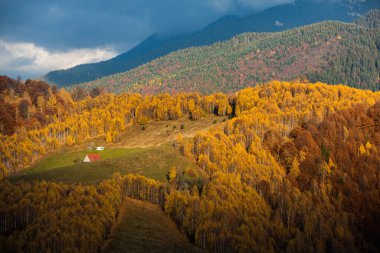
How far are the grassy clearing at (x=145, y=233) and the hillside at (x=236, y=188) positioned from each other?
0.45 meters

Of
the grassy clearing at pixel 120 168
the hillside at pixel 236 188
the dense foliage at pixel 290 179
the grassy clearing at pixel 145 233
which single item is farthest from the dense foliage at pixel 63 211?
the dense foliage at pixel 290 179

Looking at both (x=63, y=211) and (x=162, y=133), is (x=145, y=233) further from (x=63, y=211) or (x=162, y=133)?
(x=162, y=133)

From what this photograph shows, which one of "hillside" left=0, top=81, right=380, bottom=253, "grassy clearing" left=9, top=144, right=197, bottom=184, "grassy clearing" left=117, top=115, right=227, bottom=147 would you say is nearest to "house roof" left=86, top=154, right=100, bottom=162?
"grassy clearing" left=9, top=144, right=197, bottom=184

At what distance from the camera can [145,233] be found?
275 ft

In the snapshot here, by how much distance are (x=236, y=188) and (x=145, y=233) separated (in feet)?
127

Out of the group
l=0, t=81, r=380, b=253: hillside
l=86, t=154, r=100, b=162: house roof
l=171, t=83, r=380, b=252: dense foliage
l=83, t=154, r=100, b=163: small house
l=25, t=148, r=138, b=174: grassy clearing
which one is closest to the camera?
l=0, t=81, r=380, b=253: hillside

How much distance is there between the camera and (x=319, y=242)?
96.1 meters

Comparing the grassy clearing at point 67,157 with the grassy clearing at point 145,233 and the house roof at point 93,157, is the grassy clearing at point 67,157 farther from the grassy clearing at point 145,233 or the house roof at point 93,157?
the grassy clearing at point 145,233

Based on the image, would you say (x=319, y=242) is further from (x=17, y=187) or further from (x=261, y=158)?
(x=17, y=187)

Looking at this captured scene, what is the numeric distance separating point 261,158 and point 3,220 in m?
87.5

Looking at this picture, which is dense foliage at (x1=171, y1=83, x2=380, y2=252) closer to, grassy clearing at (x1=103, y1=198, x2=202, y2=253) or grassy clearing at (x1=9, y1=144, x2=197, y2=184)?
grassy clearing at (x1=103, y1=198, x2=202, y2=253)

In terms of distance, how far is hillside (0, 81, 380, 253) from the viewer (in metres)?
84.0

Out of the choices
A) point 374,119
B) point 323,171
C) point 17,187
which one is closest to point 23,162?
point 17,187

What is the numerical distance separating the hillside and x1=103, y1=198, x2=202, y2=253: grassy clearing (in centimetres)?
45
